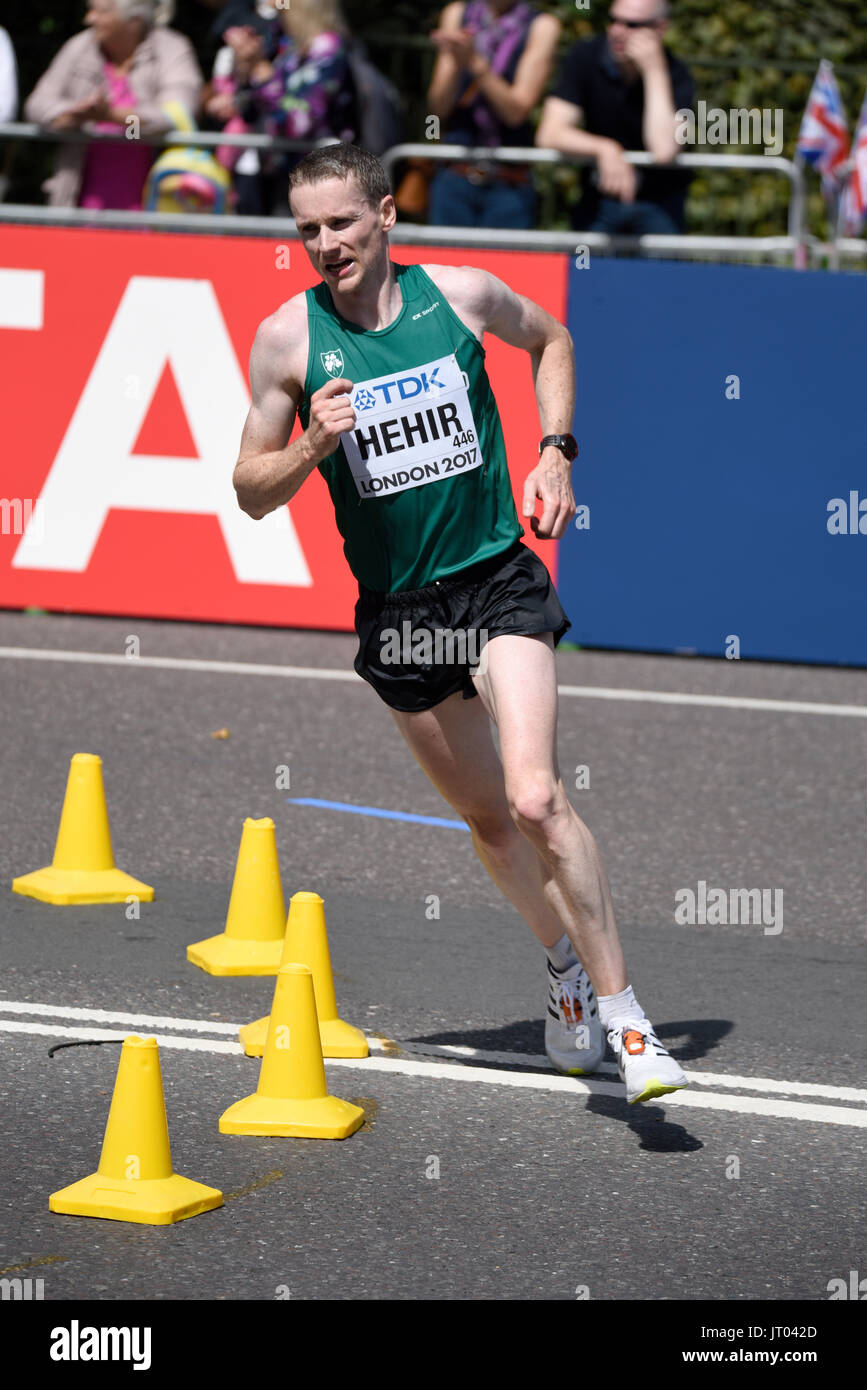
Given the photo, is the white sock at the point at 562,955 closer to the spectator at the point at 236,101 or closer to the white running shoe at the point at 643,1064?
the white running shoe at the point at 643,1064

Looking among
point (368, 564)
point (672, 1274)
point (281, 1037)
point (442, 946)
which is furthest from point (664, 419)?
point (672, 1274)

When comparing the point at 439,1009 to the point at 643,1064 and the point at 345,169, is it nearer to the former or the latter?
the point at 643,1064

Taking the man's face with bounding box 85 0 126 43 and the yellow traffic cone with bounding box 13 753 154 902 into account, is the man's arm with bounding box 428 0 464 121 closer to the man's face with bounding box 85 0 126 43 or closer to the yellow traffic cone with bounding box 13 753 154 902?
the man's face with bounding box 85 0 126 43

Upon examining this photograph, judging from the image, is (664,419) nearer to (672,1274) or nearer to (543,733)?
(543,733)

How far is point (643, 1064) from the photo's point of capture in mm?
5047

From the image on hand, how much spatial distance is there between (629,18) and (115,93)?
3291mm

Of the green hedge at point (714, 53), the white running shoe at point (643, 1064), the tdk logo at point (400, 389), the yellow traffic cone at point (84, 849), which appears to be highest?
the green hedge at point (714, 53)

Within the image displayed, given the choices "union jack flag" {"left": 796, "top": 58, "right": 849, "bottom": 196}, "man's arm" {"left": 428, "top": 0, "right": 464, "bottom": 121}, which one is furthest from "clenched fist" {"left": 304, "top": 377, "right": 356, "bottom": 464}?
"union jack flag" {"left": 796, "top": 58, "right": 849, "bottom": 196}

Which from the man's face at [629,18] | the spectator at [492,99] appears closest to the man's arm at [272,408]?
the man's face at [629,18]

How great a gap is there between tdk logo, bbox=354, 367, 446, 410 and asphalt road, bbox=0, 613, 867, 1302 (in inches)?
69.0

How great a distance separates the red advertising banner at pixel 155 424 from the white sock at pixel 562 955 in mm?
5633

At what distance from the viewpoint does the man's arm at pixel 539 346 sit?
5.28m

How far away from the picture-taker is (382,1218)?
183 inches

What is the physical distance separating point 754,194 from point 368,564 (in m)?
12.8
